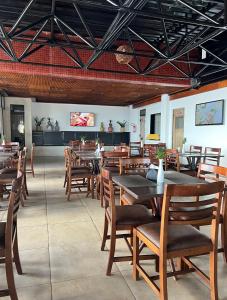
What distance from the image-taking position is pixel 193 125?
7.29 m

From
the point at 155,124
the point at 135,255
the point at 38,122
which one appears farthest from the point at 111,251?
the point at 38,122

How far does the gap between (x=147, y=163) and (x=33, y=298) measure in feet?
6.95

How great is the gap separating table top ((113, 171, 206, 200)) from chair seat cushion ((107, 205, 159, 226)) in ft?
0.75

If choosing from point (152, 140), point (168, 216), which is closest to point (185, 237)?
point (168, 216)

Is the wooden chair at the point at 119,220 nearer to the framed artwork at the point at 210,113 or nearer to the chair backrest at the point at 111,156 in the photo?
the chair backrest at the point at 111,156

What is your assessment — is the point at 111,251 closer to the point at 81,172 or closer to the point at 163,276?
the point at 163,276

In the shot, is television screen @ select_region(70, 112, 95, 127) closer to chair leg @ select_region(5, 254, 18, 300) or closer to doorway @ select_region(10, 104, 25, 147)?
doorway @ select_region(10, 104, 25, 147)

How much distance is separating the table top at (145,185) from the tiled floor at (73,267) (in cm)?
76

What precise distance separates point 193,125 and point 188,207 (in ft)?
20.0

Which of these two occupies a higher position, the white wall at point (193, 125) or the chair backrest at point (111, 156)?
the white wall at point (193, 125)

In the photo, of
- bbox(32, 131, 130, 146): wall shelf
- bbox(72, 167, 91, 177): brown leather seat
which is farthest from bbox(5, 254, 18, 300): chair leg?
bbox(32, 131, 130, 146): wall shelf

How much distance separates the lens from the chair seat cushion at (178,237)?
163 centimetres

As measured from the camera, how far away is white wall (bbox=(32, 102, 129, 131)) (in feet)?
37.1

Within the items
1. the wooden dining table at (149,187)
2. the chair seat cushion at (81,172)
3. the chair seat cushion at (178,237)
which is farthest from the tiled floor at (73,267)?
the chair seat cushion at (81,172)
